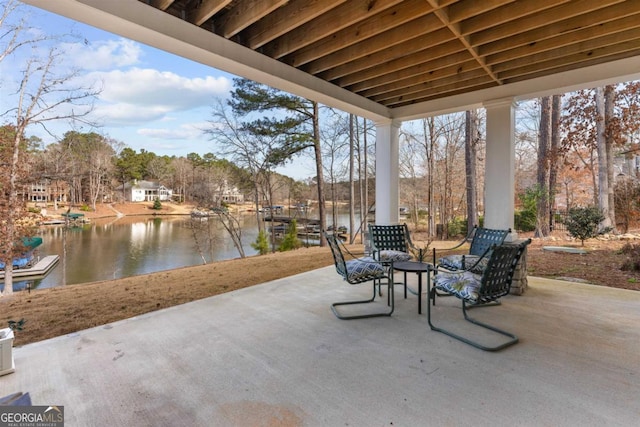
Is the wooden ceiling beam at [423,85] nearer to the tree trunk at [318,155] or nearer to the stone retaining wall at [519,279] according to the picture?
the stone retaining wall at [519,279]

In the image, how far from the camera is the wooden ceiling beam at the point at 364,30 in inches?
88.6

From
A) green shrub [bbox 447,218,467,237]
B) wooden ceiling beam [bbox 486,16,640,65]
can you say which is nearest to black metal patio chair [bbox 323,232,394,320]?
wooden ceiling beam [bbox 486,16,640,65]

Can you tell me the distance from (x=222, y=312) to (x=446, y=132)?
12.0m

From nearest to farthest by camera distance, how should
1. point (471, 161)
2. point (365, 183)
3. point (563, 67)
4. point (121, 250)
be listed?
point (563, 67), point (471, 161), point (365, 183), point (121, 250)

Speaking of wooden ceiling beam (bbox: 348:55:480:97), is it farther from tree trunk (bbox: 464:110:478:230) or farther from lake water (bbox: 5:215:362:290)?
lake water (bbox: 5:215:362:290)

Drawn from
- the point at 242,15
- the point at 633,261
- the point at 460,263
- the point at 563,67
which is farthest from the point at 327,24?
the point at 633,261

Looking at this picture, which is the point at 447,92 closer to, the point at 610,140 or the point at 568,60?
the point at 568,60

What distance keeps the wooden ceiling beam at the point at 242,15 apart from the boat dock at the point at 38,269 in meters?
13.2

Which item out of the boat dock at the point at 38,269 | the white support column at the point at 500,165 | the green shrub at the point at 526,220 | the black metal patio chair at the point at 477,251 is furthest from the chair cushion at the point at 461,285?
the boat dock at the point at 38,269

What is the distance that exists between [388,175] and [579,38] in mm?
2684

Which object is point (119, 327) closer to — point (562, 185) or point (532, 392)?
point (532, 392)

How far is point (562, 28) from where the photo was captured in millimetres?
2473

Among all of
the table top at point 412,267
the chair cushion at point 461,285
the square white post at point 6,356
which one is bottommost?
the square white post at point 6,356

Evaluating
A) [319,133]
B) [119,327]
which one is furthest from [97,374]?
[319,133]
